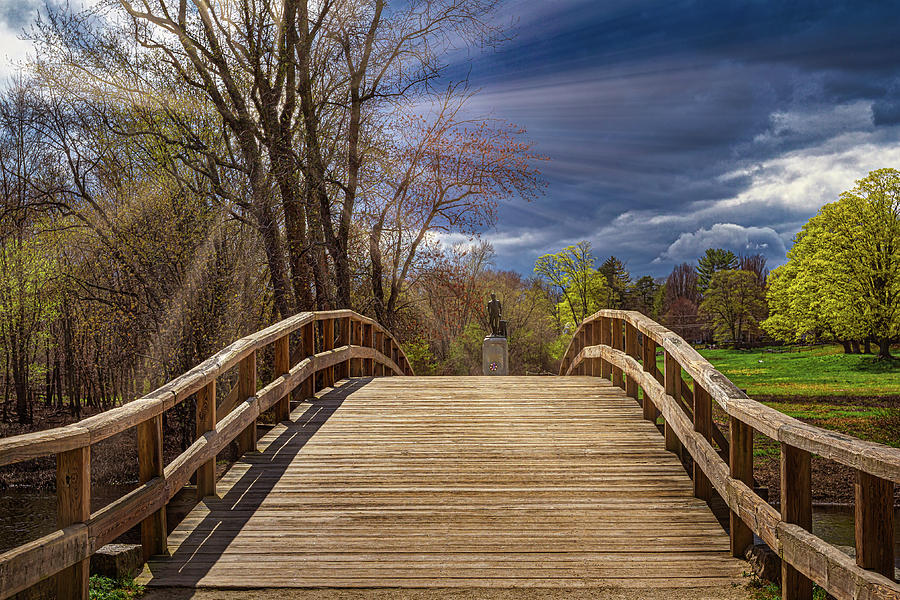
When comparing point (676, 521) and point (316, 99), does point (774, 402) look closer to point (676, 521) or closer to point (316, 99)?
point (316, 99)

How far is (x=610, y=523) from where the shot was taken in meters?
4.41

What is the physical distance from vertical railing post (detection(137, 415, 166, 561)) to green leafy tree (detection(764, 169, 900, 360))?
110 feet

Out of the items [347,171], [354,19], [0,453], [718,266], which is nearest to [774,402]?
[347,171]

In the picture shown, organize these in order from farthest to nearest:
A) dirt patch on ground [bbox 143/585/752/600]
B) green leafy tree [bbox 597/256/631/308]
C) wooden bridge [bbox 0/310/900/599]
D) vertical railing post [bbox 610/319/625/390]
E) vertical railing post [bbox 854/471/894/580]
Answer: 1. green leafy tree [bbox 597/256/631/308]
2. vertical railing post [bbox 610/319/625/390]
3. dirt patch on ground [bbox 143/585/752/600]
4. wooden bridge [bbox 0/310/900/599]
5. vertical railing post [bbox 854/471/894/580]

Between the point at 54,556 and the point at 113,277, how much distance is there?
1042 cm

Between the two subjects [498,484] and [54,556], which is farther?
[498,484]

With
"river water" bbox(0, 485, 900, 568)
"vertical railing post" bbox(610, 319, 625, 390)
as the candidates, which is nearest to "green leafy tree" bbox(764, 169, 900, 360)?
"river water" bbox(0, 485, 900, 568)

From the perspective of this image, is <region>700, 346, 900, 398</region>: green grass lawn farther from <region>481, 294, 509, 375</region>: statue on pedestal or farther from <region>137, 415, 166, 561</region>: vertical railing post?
<region>137, 415, 166, 561</region>: vertical railing post

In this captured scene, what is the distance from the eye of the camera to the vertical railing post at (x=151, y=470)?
3949 mm

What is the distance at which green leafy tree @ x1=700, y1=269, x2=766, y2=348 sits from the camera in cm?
5991

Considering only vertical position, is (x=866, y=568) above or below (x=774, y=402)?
above

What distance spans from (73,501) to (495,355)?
16.6 m

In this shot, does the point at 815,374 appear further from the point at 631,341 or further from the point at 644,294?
the point at 644,294

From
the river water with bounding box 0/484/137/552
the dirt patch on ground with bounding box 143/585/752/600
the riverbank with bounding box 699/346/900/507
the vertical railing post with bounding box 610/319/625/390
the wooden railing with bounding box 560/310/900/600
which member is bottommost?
Result: the river water with bounding box 0/484/137/552
